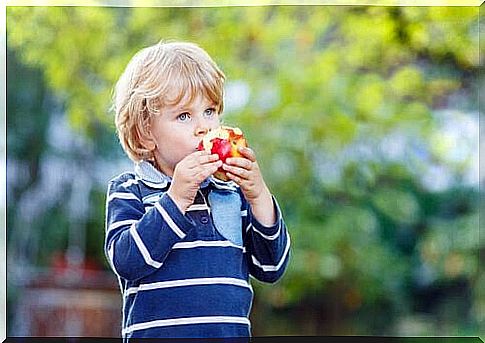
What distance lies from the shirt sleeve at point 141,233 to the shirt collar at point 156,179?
0.05 meters

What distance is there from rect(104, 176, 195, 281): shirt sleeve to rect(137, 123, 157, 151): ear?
0.12 meters

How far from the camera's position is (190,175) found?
1747 mm

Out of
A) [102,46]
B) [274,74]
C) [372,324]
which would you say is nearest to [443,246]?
[372,324]

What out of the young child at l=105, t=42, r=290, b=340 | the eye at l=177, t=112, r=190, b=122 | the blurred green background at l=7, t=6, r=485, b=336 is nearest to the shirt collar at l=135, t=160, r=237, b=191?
the young child at l=105, t=42, r=290, b=340

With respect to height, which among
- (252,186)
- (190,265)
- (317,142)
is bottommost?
(190,265)

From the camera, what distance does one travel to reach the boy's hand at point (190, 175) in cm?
173

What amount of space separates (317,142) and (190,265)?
0.81 m

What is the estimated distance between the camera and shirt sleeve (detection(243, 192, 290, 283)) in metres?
1.78

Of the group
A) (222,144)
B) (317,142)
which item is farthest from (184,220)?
(317,142)

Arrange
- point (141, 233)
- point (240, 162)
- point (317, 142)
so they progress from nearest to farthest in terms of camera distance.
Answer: point (141, 233) → point (240, 162) → point (317, 142)

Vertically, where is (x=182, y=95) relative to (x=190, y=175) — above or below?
above

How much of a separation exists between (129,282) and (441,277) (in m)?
1.04

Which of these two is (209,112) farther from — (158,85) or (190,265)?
(190,265)

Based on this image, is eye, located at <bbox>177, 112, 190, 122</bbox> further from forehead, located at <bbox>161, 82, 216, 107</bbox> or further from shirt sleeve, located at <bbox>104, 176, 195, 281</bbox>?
shirt sleeve, located at <bbox>104, 176, 195, 281</bbox>
